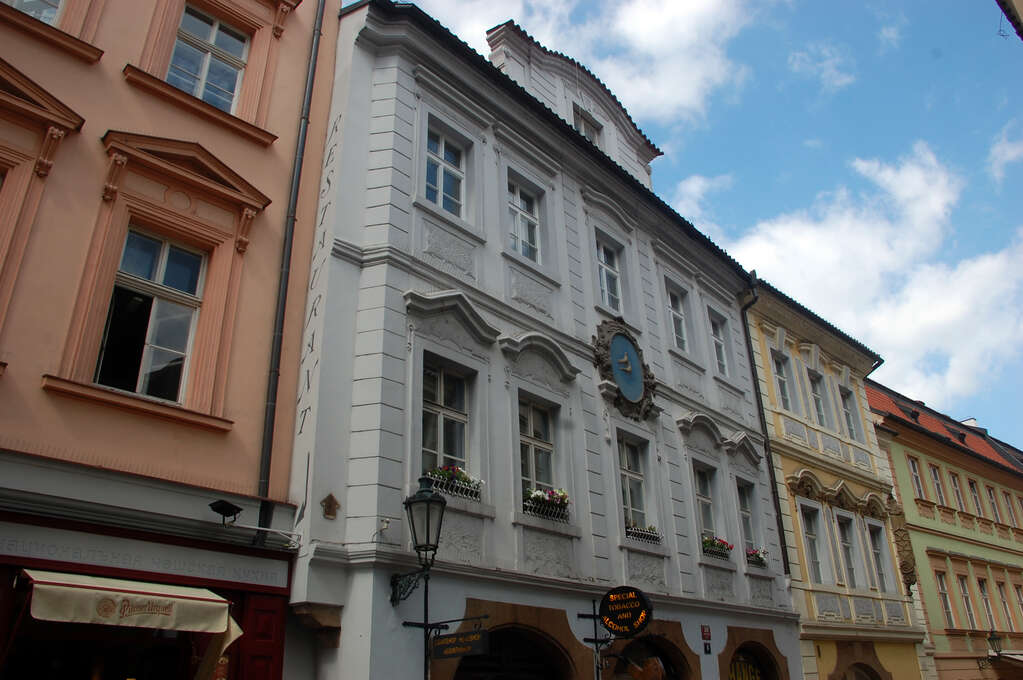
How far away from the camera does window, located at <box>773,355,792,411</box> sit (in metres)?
18.5

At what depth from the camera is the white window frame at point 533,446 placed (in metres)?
10.6

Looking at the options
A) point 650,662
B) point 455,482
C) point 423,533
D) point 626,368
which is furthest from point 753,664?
point 423,533

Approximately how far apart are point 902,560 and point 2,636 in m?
18.8

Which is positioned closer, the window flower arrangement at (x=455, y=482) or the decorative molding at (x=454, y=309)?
the window flower arrangement at (x=455, y=482)

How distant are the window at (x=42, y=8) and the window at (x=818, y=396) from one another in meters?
16.9

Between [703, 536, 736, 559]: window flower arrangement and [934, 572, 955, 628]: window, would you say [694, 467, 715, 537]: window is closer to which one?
[703, 536, 736, 559]: window flower arrangement

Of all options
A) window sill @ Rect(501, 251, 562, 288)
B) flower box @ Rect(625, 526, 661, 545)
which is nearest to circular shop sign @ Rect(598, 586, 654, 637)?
flower box @ Rect(625, 526, 661, 545)

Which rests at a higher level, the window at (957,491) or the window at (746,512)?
the window at (957,491)

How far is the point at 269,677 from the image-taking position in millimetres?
7598

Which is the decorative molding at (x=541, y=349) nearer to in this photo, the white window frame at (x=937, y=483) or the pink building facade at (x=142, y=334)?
the pink building facade at (x=142, y=334)

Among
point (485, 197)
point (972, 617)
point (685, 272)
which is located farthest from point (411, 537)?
point (972, 617)

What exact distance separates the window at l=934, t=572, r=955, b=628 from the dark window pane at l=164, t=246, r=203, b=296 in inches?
805

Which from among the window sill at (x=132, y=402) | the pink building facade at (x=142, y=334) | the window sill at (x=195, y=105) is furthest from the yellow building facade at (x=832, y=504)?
the window sill at (x=195, y=105)

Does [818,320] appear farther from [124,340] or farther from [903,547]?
[124,340]
